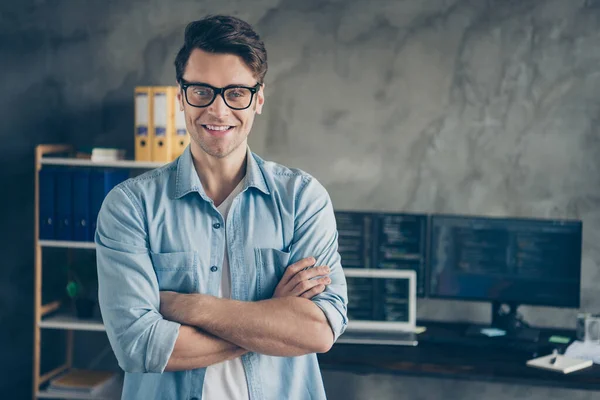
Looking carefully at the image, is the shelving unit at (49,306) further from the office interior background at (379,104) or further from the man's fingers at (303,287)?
the man's fingers at (303,287)

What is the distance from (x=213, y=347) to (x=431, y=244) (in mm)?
1731

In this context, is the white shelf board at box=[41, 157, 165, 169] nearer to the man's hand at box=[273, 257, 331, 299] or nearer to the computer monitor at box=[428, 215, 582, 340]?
the computer monitor at box=[428, 215, 582, 340]

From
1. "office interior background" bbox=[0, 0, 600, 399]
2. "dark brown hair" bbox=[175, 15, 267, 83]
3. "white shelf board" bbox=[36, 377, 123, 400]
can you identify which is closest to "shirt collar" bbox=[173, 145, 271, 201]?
"dark brown hair" bbox=[175, 15, 267, 83]

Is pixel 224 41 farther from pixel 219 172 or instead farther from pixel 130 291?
pixel 130 291

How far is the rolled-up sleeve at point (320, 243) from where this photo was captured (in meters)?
1.82

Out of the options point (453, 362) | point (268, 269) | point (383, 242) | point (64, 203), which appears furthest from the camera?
point (64, 203)

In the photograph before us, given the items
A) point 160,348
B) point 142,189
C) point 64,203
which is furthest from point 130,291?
point 64,203

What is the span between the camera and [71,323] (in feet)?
11.1

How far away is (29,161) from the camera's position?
149 inches

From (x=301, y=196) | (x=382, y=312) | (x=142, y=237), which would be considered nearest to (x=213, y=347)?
(x=142, y=237)

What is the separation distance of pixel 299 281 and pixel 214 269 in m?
0.21

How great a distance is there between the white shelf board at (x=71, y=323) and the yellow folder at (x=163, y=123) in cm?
83

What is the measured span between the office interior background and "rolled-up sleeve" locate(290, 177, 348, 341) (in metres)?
1.73

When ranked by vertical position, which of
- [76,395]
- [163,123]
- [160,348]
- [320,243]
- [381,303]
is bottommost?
[76,395]
